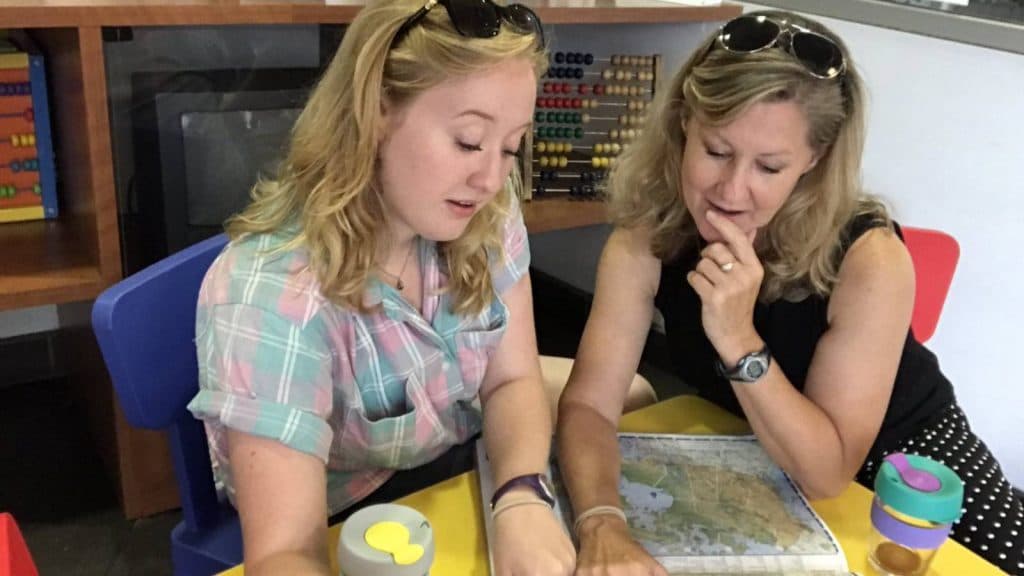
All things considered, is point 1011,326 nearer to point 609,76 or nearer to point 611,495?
point 609,76

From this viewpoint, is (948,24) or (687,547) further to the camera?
(948,24)

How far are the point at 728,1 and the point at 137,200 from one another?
143 centimetres

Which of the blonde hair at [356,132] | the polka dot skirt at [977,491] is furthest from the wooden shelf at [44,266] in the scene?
the polka dot skirt at [977,491]

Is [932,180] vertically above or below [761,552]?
above

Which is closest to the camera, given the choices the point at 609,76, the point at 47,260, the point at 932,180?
the point at 47,260

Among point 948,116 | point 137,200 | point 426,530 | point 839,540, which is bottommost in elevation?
point 839,540

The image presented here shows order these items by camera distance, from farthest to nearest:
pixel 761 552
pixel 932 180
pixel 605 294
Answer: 1. pixel 932 180
2. pixel 605 294
3. pixel 761 552

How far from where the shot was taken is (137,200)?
1771 millimetres

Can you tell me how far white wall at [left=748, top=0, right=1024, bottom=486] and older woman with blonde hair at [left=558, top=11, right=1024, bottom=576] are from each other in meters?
0.63

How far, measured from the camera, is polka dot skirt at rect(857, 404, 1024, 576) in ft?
3.75

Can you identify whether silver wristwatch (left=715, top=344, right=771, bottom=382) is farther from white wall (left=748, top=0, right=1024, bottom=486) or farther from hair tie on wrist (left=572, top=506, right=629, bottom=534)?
white wall (left=748, top=0, right=1024, bottom=486)

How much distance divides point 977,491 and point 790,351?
0.29 meters

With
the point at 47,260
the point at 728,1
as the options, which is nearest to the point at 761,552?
the point at 47,260

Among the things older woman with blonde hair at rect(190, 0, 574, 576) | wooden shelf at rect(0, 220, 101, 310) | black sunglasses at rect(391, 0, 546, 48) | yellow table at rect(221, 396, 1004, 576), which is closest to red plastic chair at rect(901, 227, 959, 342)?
yellow table at rect(221, 396, 1004, 576)
